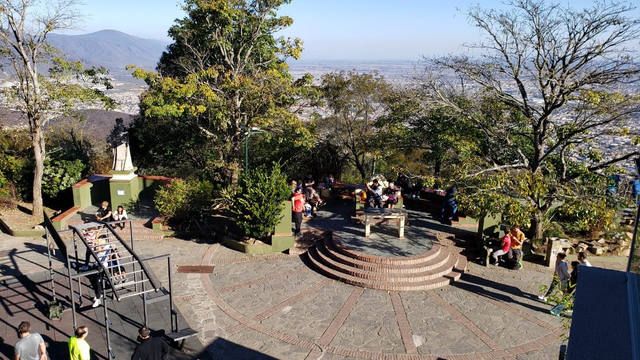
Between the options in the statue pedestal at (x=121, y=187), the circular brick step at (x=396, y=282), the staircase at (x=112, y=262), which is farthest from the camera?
the statue pedestal at (x=121, y=187)

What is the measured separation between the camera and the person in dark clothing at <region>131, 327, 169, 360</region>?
7.31 meters

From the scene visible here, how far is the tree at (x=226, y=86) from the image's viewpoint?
1650 centimetres

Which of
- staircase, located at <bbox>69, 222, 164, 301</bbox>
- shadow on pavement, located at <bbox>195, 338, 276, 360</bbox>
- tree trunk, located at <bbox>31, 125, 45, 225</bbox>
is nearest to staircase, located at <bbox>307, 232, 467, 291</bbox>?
shadow on pavement, located at <bbox>195, 338, 276, 360</bbox>

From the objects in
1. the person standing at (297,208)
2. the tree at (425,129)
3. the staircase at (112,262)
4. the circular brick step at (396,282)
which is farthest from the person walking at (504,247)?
the staircase at (112,262)

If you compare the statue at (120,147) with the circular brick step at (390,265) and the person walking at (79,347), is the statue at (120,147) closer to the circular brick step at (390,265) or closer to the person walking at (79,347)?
the circular brick step at (390,265)

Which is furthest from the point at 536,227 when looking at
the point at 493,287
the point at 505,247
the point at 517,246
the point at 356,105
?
the point at 356,105

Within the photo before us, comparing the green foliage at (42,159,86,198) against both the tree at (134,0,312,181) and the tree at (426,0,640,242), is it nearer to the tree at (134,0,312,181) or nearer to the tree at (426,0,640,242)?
the tree at (134,0,312,181)

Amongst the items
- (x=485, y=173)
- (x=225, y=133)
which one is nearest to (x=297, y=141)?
(x=225, y=133)

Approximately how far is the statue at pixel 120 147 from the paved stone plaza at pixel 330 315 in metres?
4.76

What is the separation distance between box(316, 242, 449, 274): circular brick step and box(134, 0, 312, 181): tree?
5.62m

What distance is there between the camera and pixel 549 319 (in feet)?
35.9

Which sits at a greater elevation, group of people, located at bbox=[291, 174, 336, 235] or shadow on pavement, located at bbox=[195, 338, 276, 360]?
group of people, located at bbox=[291, 174, 336, 235]

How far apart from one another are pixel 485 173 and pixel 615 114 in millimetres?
3897

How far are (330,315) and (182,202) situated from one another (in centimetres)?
796
